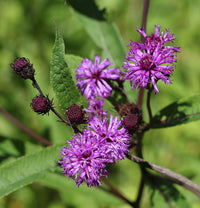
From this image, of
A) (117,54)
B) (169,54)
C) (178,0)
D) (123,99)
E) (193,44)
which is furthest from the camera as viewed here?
(178,0)

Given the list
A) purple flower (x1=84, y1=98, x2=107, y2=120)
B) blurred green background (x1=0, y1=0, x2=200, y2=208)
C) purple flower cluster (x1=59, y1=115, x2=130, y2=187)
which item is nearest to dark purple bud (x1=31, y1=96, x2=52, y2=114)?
purple flower cluster (x1=59, y1=115, x2=130, y2=187)

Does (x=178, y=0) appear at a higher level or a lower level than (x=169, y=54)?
higher

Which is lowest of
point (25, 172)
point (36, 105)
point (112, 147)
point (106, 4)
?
point (25, 172)

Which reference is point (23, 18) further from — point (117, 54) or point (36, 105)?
point (36, 105)

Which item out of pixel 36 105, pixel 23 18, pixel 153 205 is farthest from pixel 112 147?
pixel 23 18

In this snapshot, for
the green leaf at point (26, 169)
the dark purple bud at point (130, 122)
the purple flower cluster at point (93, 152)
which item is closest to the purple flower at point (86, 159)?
the purple flower cluster at point (93, 152)

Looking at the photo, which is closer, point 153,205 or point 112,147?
point 112,147

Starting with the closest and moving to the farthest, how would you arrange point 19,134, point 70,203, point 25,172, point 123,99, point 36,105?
point 36,105 < point 25,172 < point 123,99 < point 70,203 < point 19,134

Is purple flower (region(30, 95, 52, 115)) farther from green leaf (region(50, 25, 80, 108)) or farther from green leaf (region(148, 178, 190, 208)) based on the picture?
green leaf (region(148, 178, 190, 208))
